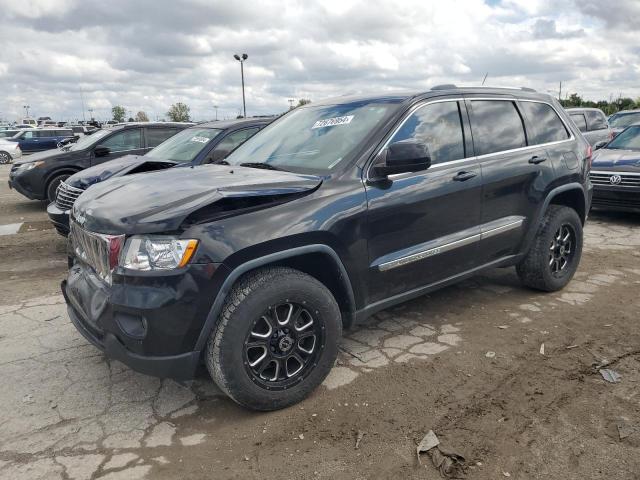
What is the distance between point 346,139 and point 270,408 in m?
1.82

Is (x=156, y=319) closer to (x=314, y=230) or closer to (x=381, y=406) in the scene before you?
(x=314, y=230)

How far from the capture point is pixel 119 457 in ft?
8.55

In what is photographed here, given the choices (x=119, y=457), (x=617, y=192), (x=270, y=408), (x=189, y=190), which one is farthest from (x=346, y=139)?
(x=617, y=192)

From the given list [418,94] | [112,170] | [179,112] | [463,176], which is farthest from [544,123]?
[179,112]

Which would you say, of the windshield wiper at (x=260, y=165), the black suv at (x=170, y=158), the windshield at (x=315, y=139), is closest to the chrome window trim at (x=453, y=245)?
the windshield at (x=315, y=139)

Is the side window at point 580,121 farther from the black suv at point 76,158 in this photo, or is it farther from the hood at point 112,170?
the hood at point 112,170

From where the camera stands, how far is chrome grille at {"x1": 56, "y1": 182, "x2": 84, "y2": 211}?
628 cm

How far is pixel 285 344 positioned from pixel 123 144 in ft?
24.8

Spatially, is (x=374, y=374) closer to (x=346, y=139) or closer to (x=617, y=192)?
(x=346, y=139)

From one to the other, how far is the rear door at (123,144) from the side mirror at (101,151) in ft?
0.18

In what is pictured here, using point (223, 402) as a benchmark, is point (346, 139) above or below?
above

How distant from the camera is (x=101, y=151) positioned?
8.92 m

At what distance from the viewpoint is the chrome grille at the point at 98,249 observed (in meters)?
2.67

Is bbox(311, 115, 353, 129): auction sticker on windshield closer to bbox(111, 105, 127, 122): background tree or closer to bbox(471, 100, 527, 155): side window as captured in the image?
bbox(471, 100, 527, 155): side window
